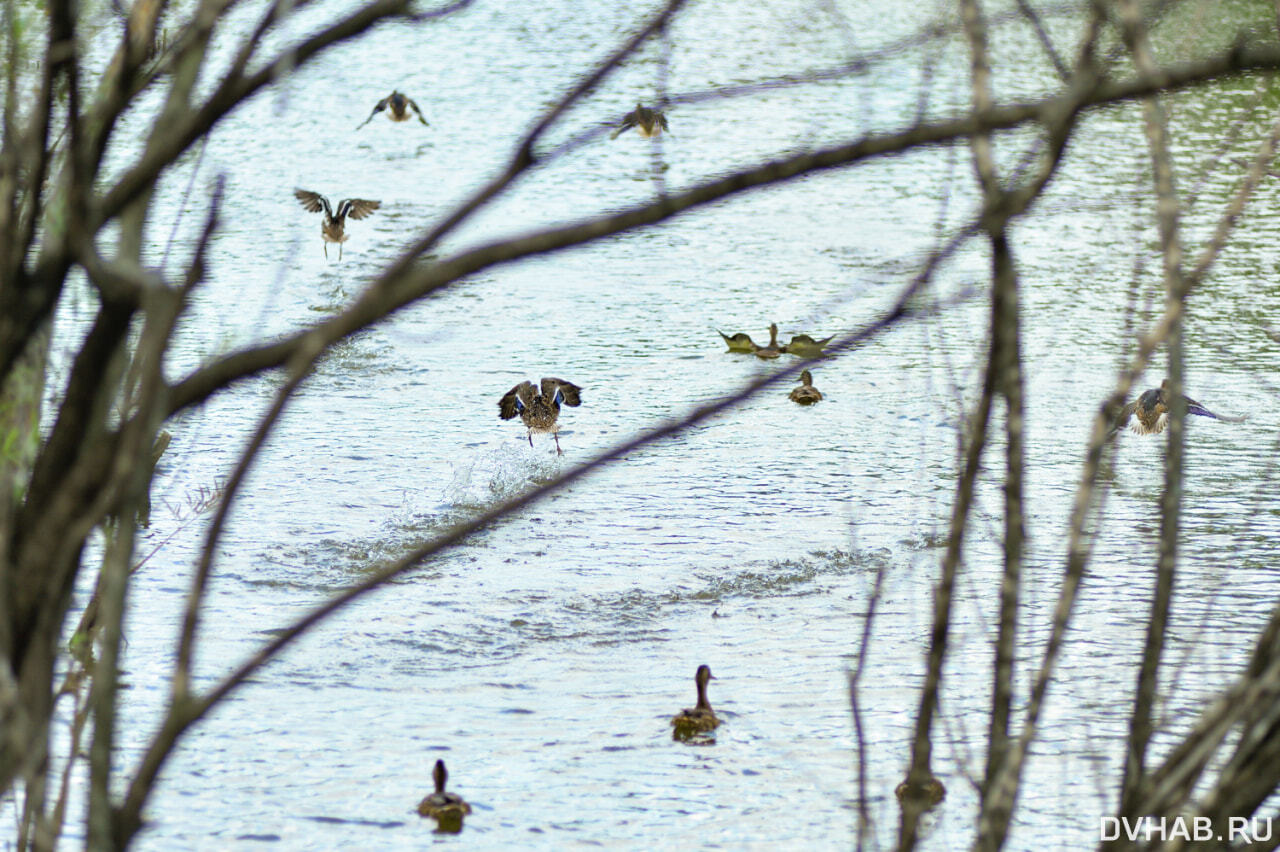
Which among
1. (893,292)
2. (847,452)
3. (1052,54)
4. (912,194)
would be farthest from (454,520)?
(912,194)

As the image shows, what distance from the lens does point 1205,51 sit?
15.3 meters

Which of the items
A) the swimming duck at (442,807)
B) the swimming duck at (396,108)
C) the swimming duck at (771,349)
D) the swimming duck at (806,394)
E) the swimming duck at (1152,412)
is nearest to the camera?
the swimming duck at (442,807)

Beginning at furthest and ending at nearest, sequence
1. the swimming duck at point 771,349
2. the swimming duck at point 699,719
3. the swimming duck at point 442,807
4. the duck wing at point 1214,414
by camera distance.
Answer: the swimming duck at point 771,349 < the duck wing at point 1214,414 < the swimming duck at point 699,719 < the swimming duck at point 442,807

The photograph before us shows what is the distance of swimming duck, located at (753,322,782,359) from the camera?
417 inches

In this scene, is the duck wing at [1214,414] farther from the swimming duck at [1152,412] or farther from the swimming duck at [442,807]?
the swimming duck at [442,807]

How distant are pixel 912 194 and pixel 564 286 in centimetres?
404

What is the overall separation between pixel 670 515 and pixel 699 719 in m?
2.43

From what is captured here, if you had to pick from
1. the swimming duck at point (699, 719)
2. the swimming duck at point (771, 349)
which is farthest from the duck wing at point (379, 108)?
the swimming duck at point (699, 719)

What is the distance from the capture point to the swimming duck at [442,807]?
5.49m

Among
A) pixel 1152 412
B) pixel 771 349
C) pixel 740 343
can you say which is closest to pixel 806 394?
pixel 771 349

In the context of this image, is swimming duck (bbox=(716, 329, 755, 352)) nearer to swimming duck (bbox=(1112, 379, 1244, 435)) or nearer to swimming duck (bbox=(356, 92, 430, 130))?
swimming duck (bbox=(1112, 379, 1244, 435))

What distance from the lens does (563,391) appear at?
30.6 ft

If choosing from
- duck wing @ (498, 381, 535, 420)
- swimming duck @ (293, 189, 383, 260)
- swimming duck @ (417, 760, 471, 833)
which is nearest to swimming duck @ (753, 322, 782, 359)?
duck wing @ (498, 381, 535, 420)

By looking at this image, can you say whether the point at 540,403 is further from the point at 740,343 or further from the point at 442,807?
the point at 442,807
